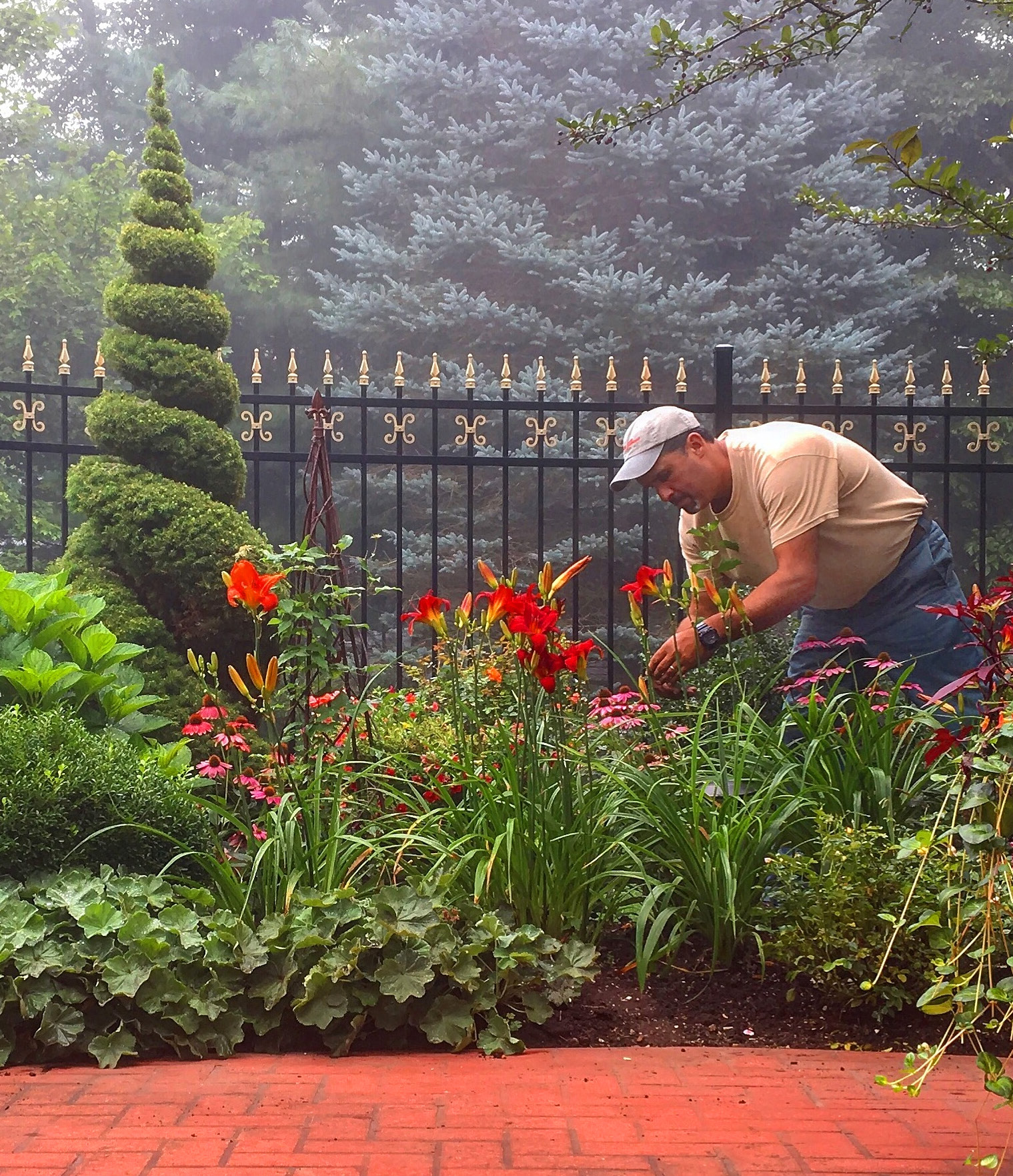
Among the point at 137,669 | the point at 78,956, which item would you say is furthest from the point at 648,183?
the point at 78,956

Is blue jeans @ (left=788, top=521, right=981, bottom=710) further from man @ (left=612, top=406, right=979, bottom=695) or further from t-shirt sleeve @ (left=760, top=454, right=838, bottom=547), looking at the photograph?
t-shirt sleeve @ (left=760, top=454, right=838, bottom=547)

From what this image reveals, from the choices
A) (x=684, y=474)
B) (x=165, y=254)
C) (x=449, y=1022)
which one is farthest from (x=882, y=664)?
(x=165, y=254)

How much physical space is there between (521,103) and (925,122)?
6.42 metres

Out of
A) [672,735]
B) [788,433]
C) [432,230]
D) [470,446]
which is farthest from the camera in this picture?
[432,230]

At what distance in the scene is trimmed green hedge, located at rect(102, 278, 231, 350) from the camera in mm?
5812

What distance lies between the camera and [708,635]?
3475 mm

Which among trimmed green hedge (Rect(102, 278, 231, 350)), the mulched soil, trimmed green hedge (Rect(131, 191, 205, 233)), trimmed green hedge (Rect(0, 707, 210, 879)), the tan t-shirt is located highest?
trimmed green hedge (Rect(131, 191, 205, 233))

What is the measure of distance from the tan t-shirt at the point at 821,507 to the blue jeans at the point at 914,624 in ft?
0.16

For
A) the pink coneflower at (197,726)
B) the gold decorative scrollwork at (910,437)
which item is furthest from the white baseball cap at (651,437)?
the gold decorative scrollwork at (910,437)

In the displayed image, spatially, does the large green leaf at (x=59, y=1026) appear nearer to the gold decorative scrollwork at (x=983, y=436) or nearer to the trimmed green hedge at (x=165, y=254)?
the trimmed green hedge at (x=165, y=254)

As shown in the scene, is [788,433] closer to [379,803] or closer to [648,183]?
[379,803]

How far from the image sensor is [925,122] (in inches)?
678

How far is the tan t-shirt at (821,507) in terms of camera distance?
11.9 feet

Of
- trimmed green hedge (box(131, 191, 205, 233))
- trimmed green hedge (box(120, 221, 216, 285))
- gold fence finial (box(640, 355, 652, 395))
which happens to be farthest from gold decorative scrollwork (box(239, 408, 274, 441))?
gold fence finial (box(640, 355, 652, 395))
